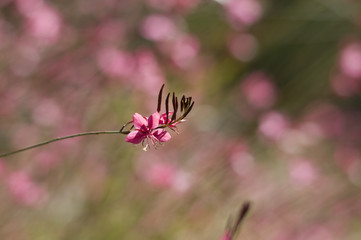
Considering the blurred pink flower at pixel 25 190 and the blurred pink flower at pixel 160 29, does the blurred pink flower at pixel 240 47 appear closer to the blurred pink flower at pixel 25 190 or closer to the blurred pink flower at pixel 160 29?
the blurred pink flower at pixel 160 29

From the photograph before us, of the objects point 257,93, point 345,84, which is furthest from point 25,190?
point 345,84

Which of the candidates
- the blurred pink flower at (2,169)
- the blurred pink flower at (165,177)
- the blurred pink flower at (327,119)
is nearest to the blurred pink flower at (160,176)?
the blurred pink flower at (165,177)

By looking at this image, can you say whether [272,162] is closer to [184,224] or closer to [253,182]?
[253,182]

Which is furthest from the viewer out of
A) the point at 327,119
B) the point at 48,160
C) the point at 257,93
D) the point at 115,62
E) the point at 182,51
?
the point at 327,119

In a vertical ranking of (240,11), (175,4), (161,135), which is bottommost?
(161,135)

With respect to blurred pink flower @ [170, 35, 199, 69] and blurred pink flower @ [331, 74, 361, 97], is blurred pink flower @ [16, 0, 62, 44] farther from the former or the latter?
blurred pink flower @ [331, 74, 361, 97]

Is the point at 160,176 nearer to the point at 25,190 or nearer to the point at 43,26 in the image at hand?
the point at 25,190

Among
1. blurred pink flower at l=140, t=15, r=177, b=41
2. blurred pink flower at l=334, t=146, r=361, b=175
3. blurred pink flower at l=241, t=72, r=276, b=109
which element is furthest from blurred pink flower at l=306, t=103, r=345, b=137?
blurred pink flower at l=140, t=15, r=177, b=41
